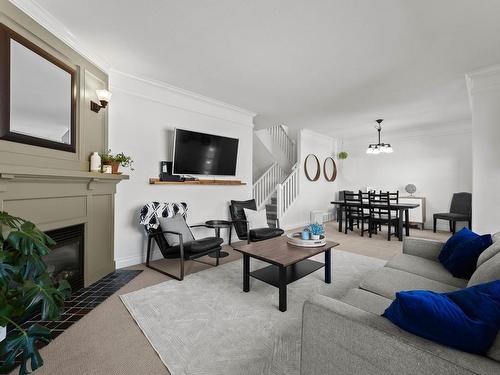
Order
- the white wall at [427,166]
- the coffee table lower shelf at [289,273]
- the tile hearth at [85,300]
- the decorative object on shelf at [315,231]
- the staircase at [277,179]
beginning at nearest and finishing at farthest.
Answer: the tile hearth at [85,300], the coffee table lower shelf at [289,273], the decorative object on shelf at [315,231], the white wall at [427,166], the staircase at [277,179]

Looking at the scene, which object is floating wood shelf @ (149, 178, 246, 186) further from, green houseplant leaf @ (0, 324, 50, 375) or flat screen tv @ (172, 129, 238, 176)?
green houseplant leaf @ (0, 324, 50, 375)

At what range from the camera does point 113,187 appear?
295 centimetres

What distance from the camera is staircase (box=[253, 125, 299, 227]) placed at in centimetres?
573

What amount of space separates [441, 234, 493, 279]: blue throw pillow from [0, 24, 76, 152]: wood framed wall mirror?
11.6ft

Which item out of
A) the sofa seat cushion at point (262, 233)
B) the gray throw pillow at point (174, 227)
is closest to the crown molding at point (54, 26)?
the gray throw pillow at point (174, 227)

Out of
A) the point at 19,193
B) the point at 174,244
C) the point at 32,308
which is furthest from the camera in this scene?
the point at 174,244

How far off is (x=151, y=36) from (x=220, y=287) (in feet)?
8.74

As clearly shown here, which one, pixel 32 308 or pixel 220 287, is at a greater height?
pixel 32 308

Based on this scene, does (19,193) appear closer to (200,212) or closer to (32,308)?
(32,308)

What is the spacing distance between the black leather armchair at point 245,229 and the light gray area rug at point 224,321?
656 mm

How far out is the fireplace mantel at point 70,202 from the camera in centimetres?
184

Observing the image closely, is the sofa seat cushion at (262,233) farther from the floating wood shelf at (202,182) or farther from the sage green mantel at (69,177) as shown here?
the sage green mantel at (69,177)

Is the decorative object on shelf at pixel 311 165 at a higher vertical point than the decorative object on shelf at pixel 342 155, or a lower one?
lower

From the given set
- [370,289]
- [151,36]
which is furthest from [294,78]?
[370,289]
